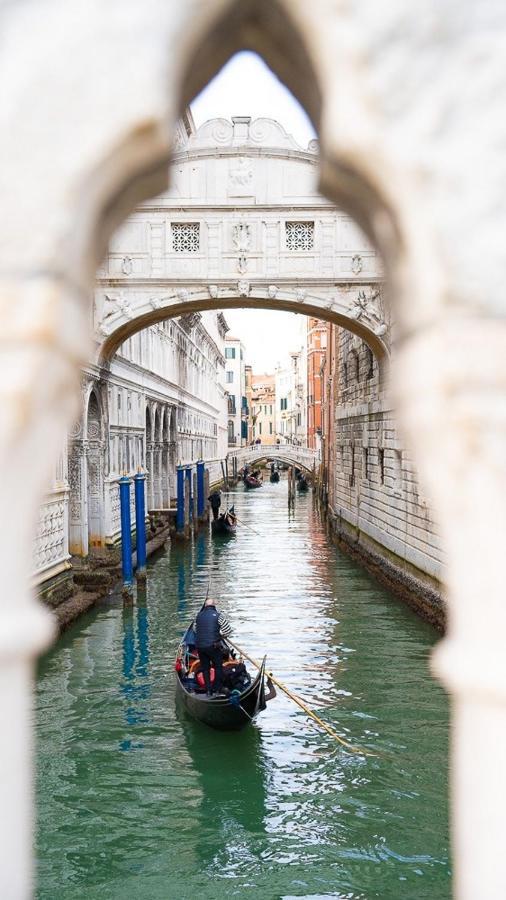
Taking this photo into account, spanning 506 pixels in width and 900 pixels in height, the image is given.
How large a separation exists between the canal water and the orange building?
22606 mm

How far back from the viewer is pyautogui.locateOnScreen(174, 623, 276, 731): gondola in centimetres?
482

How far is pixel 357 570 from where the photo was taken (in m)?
11.0

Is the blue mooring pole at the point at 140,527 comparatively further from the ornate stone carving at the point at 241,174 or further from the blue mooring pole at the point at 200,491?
the blue mooring pole at the point at 200,491

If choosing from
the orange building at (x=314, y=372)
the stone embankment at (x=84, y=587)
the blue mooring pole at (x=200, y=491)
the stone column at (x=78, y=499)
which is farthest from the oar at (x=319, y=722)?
the orange building at (x=314, y=372)

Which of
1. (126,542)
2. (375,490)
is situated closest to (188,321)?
(375,490)

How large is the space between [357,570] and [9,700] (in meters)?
10.2

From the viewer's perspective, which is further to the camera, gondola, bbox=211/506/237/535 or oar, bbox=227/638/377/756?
gondola, bbox=211/506/237/535

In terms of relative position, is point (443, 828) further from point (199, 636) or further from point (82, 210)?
point (82, 210)

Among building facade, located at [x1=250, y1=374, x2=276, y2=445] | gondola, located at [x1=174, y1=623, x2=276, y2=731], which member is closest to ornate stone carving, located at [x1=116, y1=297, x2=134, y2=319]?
gondola, located at [x1=174, y1=623, x2=276, y2=731]

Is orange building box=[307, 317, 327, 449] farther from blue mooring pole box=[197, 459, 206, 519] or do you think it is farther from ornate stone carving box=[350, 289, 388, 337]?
ornate stone carving box=[350, 289, 388, 337]

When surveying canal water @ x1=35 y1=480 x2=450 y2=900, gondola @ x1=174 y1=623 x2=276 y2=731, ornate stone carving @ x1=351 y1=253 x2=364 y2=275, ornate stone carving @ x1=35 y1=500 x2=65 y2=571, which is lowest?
canal water @ x1=35 y1=480 x2=450 y2=900

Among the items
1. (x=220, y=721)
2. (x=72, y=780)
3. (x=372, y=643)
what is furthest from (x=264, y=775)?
(x=372, y=643)

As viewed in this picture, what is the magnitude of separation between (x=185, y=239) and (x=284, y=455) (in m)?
19.3

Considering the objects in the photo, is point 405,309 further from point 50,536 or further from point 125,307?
point 125,307
